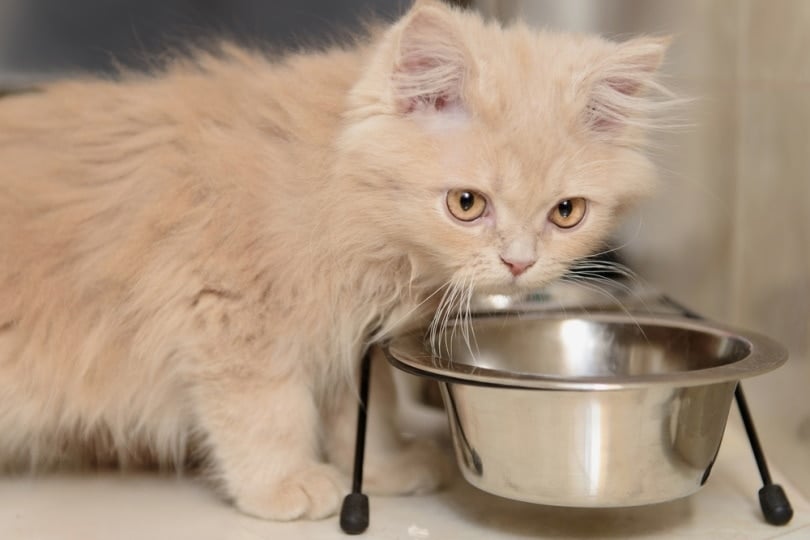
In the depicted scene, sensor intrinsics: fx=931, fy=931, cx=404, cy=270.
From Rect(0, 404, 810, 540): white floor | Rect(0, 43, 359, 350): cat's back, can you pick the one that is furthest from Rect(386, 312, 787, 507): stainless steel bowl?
Rect(0, 43, 359, 350): cat's back

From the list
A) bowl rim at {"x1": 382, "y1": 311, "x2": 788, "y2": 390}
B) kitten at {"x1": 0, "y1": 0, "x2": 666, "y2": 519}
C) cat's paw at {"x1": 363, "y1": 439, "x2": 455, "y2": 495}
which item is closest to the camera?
bowl rim at {"x1": 382, "y1": 311, "x2": 788, "y2": 390}

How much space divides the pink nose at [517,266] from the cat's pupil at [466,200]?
9 cm

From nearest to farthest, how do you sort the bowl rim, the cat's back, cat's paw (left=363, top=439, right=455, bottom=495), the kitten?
the bowl rim
the kitten
the cat's back
cat's paw (left=363, top=439, right=455, bottom=495)

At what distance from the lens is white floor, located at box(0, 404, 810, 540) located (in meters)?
1.43

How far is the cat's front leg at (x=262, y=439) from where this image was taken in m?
1.47

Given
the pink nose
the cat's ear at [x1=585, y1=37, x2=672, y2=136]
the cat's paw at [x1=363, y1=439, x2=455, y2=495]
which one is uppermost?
the cat's ear at [x1=585, y1=37, x2=672, y2=136]

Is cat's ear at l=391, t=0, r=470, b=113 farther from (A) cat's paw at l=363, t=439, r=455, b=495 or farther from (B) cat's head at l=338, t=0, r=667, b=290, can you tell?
(A) cat's paw at l=363, t=439, r=455, b=495

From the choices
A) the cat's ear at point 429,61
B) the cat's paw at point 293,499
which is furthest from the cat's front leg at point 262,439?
the cat's ear at point 429,61

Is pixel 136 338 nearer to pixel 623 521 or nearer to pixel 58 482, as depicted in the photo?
pixel 58 482

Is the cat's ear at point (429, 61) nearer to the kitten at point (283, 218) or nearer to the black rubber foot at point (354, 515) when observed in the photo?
the kitten at point (283, 218)

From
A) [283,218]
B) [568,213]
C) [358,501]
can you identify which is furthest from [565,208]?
[358,501]

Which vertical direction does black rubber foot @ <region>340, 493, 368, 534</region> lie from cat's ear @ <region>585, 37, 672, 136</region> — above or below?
below

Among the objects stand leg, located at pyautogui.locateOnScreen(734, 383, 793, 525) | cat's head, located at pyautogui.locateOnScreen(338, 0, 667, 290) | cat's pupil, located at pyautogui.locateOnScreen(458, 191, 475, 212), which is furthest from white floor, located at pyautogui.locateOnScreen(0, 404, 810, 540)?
cat's pupil, located at pyautogui.locateOnScreen(458, 191, 475, 212)

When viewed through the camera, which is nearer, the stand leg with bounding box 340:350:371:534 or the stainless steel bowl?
the stainless steel bowl
